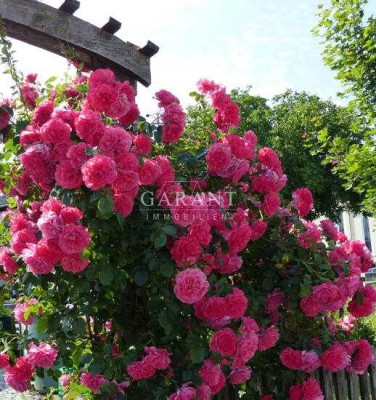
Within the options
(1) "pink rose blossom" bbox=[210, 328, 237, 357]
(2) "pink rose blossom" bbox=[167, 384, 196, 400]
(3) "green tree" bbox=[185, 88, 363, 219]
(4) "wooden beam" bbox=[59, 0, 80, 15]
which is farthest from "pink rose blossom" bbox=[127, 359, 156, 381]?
(3) "green tree" bbox=[185, 88, 363, 219]

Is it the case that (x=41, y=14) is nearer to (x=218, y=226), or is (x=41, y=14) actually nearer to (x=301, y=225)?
(x=218, y=226)

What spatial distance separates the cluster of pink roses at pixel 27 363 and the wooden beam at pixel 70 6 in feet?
6.52

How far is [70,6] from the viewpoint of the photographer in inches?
119

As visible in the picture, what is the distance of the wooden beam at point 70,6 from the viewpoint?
9.88 feet

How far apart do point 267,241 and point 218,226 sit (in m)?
0.47

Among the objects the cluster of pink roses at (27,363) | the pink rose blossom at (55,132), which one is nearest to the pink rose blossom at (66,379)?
the cluster of pink roses at (27,363)

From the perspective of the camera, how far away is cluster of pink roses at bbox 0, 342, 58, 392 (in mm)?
2164

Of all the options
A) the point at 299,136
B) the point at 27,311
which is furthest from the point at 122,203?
the point at 299,136

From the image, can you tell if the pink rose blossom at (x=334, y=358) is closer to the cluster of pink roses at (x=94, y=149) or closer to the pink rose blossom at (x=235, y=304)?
the pink rose blossom at (x=235, y=304)

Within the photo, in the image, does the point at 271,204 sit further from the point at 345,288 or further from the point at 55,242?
the point at 55,242

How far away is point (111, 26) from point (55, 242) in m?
1.86

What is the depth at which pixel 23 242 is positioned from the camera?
194 centimetres

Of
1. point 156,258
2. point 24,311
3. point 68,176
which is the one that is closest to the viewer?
point 68,176

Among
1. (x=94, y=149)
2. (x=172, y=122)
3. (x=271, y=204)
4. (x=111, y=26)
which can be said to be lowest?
(x=271, y=204)
